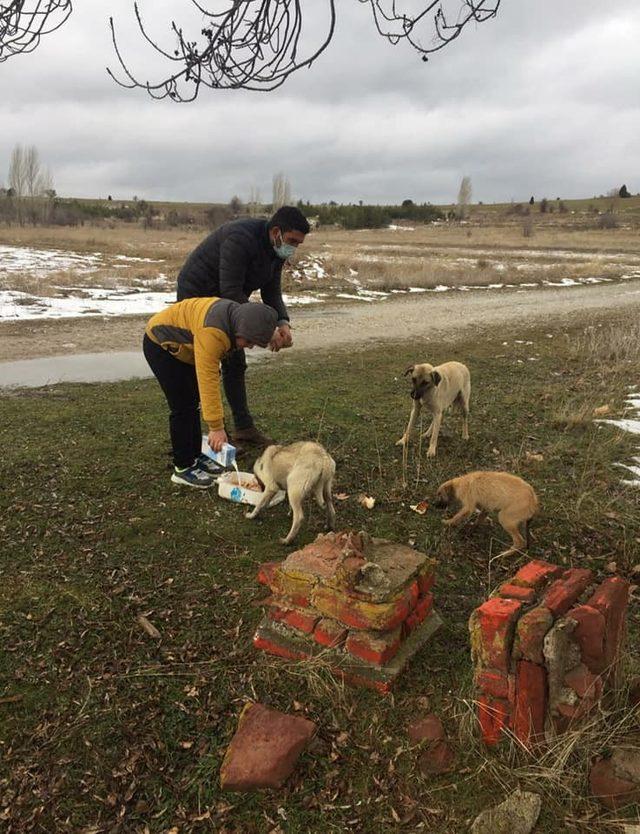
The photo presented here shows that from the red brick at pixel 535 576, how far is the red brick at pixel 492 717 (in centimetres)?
53

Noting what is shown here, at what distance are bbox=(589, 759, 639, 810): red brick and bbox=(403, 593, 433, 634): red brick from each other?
112cm

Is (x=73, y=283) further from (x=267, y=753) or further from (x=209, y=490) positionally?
(x=267, y=753)

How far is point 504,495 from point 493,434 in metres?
2.87

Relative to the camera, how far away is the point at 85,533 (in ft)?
15.0

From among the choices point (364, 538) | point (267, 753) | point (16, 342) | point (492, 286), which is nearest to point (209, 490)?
point (364, 538)

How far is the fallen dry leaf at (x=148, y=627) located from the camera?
11.5 ft

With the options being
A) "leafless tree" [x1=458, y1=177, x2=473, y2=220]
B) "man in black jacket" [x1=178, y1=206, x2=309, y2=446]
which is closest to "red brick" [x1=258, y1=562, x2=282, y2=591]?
"man in black jacket" [x1=178, y1=206, x2=309, y2=446]

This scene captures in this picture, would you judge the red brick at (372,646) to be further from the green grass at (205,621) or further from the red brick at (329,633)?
the green grass at (205,621)

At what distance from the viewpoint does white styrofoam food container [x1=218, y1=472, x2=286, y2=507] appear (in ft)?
16.5

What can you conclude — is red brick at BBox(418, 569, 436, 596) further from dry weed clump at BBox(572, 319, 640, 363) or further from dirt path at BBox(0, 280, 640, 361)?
dirt path at BBox(0, 280, 640, 361)

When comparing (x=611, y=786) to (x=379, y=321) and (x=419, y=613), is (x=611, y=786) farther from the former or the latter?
(x=379, y=321)

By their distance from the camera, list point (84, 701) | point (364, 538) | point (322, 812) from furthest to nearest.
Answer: point (364, 538)
point (84, 701)
point (322, 812)

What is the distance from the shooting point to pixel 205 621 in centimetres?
365

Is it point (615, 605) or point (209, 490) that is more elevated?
point (615, 605)
